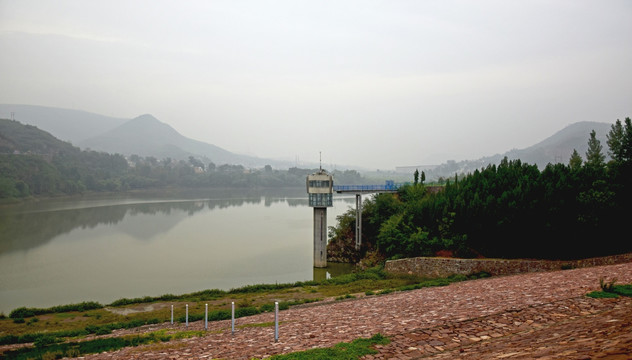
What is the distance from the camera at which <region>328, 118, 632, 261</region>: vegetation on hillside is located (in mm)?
22328

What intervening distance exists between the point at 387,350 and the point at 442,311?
367 cm

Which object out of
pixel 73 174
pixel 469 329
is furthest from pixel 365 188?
pixel 73 174

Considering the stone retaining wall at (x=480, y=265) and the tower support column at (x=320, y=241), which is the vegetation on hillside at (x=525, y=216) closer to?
the stone retaining wall at (x=480, y=265)

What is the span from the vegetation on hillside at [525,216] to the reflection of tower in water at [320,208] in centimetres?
Answer: 564

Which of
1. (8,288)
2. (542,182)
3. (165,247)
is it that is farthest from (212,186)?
(542,182)

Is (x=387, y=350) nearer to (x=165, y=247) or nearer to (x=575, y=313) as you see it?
(x=575, y=313)

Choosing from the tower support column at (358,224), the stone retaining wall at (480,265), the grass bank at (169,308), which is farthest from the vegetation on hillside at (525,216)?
the tower support column at (358,224)

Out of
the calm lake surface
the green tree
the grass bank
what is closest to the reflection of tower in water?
the calm lake surface

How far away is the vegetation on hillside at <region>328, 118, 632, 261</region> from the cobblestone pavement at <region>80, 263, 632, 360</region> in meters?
10.3

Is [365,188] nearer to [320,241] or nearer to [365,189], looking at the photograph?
[365,189]

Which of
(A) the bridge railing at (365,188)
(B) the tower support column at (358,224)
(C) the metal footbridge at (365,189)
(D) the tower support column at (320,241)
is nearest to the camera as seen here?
(D) the tower support column at (320,241)

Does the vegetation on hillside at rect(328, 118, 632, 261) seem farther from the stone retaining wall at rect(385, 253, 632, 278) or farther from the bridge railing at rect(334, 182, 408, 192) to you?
the bridge railing at rect(334, 182, 408, 192)

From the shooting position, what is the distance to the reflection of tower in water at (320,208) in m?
34.1

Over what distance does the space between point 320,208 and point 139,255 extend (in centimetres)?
2068
